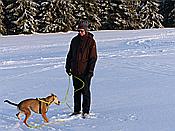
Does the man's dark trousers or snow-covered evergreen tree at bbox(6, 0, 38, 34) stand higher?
snow-covered evergreen tree at bbox(6, 0, 38, 34)

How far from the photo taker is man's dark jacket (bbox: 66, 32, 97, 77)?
22.4 ft

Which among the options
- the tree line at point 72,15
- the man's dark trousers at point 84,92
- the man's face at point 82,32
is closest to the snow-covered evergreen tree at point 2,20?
the tree line at point 72,15

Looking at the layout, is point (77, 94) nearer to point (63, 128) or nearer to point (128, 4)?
point (63, 128)

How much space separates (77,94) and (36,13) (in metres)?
30.4

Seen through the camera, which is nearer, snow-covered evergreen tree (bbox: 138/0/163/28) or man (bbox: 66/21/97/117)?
man (bbox: 66/21/97/117)

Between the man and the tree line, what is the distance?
93.4 ft

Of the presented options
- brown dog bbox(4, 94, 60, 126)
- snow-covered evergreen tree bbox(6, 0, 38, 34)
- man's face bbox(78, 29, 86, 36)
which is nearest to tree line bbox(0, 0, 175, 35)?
snow-covered evergreen tree bbox(6, 0, 38, 34)

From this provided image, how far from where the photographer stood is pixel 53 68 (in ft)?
46.7

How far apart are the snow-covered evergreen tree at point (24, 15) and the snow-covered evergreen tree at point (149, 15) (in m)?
12.5

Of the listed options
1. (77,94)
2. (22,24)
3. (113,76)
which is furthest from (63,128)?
(22,24)

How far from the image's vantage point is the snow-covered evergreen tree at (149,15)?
40.9 metres

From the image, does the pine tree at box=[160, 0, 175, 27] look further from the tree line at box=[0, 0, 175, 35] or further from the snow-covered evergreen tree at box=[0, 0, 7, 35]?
the snow-covered evergreen tree at box=[0, 0, 7, 35]

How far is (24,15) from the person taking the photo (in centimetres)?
3484

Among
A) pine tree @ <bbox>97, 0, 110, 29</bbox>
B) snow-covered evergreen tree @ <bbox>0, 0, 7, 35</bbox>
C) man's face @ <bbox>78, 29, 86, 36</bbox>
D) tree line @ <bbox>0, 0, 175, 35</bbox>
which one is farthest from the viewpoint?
pine tree @ <bbox>97, 0, 110, 29</bbox>
